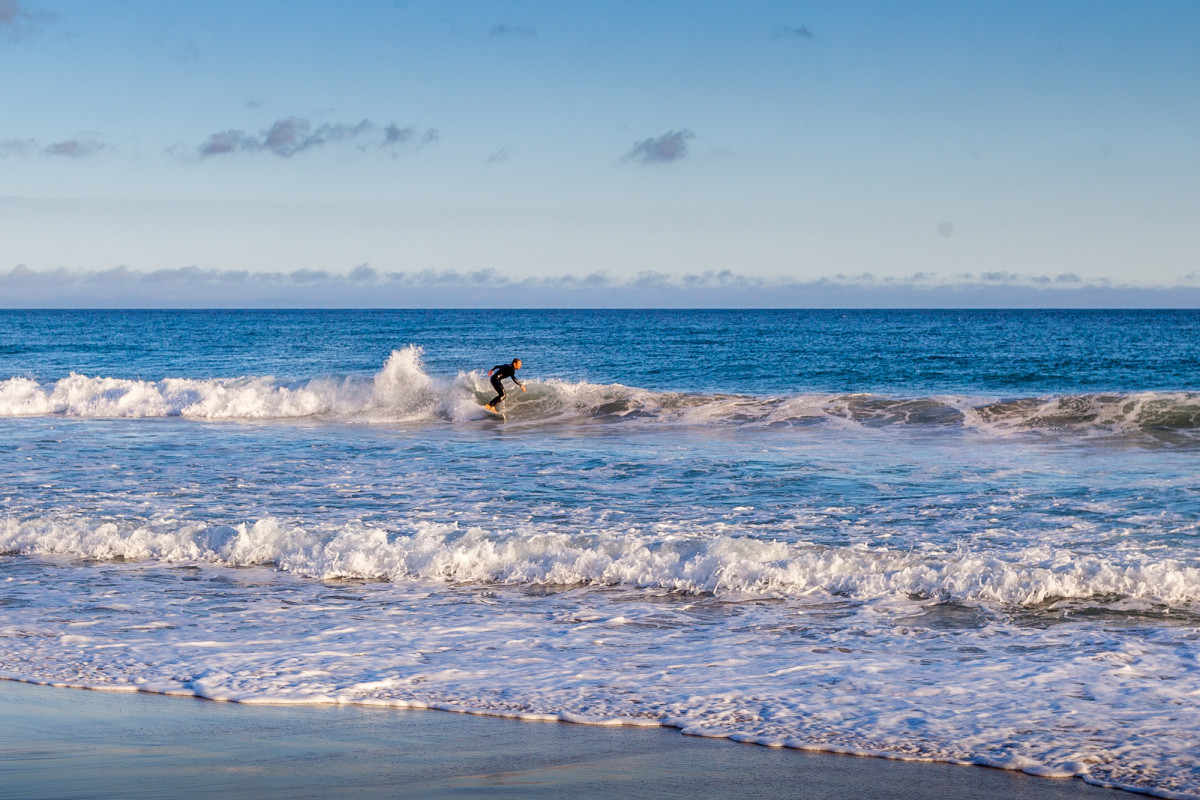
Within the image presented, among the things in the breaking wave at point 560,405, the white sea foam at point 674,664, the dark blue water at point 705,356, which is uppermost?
the dark blue water at point 705,356

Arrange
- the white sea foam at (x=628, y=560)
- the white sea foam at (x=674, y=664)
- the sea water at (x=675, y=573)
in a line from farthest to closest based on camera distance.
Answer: the white sea foam at (x=628, y=560) < the sea water at (x=675, y=573) < the white sea foam at (x=674, y=664)

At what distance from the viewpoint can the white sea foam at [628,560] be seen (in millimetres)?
7773

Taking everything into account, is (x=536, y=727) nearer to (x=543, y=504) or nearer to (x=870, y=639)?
(x=870, y=639)

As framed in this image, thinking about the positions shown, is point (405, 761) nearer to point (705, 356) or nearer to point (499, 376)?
point (499, 376)

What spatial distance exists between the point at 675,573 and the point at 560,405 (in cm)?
1518

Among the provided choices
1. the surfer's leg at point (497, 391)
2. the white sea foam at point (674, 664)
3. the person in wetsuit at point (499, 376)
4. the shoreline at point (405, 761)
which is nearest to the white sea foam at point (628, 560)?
the white sea foam at point (674, 664)

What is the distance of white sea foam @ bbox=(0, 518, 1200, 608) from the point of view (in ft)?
25.5

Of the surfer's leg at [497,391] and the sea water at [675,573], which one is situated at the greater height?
the surfer's leg at [497,391]

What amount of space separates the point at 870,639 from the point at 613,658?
1.78m

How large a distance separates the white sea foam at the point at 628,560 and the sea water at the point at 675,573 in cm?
3

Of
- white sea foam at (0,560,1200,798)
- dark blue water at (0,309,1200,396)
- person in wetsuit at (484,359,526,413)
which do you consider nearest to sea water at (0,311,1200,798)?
white sea foam at (0,560,1200,798)

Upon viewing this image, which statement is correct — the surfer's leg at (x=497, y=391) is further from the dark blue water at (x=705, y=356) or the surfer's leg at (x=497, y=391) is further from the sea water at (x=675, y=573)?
the dark blue water at (x=705, y=356)

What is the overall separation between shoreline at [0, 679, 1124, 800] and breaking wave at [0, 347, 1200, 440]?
49.0 ft

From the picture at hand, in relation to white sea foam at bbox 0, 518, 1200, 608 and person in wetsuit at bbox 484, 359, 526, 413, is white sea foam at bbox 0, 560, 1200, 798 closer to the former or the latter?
white sea foam at bbox 0, 518, 1200, 608
